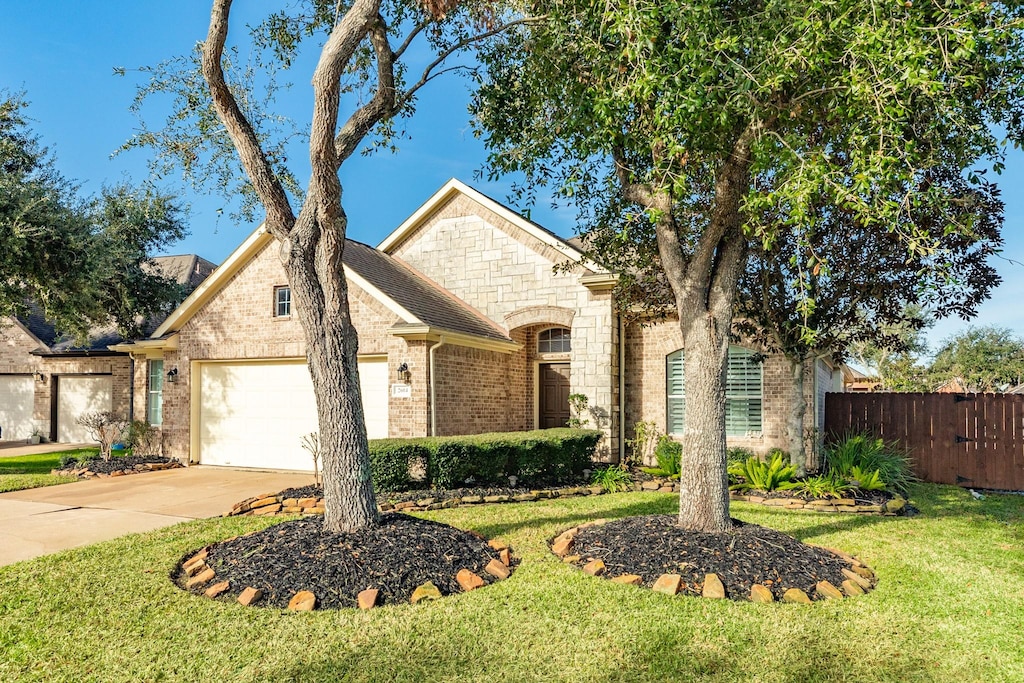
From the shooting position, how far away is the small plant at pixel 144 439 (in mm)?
14953

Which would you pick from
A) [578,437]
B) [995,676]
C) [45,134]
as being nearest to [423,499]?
[578,437]

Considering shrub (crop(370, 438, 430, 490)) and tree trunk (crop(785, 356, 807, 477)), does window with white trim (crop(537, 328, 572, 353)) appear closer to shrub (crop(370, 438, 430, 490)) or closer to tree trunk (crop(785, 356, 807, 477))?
tree trunk (crop(785, 356, 807, 477))

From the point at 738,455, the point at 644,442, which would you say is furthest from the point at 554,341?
the point at 738,455

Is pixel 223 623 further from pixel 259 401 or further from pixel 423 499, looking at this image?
pixel 259 401

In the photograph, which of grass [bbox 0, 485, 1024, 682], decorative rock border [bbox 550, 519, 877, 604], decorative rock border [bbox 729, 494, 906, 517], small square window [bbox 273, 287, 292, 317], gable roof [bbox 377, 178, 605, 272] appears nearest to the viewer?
grass [bbox 0, 485, 1024, 682]

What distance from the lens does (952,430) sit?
1239cm

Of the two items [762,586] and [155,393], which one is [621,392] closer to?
[762,586]

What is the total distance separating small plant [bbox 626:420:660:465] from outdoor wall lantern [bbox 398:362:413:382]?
16.0 feet

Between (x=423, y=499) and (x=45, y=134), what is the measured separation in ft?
44.3

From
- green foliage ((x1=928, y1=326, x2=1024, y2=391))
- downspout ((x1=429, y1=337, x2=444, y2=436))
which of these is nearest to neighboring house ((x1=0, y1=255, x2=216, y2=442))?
downspout ((x1=429, y1=337, x2=444, y2=436))

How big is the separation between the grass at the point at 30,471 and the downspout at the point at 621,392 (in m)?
11.1

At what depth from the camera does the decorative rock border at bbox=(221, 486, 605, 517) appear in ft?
29.7

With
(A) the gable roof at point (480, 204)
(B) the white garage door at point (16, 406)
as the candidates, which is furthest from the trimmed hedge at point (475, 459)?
(B) the white garage door at point (16, 406)

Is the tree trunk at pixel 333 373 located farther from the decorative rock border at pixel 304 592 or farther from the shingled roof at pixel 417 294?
the shingled roof at pixel 417 294
